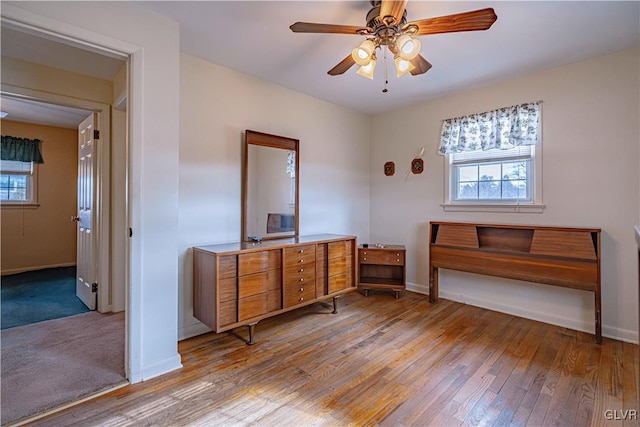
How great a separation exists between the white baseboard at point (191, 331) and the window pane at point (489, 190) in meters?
3.27

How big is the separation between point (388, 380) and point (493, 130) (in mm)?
2793

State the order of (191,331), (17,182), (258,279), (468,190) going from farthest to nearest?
1. (17,182)
2. (468,190)
3. (191,331)
4. (258,279)

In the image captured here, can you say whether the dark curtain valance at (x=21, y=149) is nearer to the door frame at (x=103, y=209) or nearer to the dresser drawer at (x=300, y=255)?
the door frame at (x=103, y=209)

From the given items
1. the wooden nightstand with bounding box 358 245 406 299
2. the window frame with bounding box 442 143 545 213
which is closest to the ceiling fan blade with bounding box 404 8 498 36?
the window frame with bounding box 442 143 545 213

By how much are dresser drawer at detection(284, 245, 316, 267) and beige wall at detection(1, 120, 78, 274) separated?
4729mm

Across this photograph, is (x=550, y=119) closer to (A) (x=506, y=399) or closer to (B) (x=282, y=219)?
(A) (x=506, y=399)

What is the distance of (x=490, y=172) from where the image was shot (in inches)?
132

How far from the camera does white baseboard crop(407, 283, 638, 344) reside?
256 cm

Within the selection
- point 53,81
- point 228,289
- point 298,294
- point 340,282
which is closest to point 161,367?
point 228,289

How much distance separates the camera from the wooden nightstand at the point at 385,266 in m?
3.67

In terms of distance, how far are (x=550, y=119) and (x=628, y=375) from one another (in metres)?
2.24

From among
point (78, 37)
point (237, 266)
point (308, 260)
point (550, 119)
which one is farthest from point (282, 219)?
point (550, 119)

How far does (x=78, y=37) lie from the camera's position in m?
1.74

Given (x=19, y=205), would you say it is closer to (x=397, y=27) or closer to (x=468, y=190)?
(x=397, y=27)
